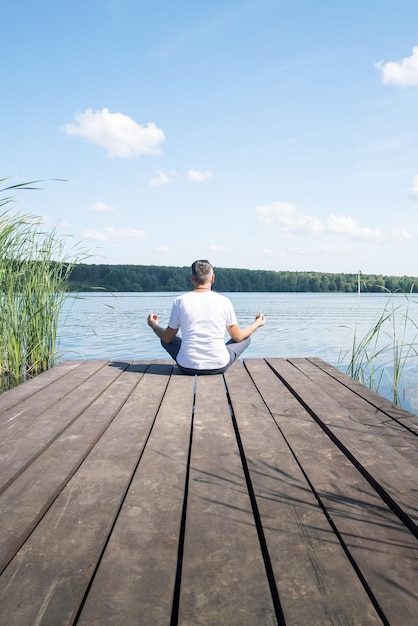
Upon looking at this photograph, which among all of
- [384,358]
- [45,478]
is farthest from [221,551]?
[384,358]

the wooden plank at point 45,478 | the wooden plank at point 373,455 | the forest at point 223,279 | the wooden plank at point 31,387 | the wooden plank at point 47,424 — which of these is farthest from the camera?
the forest at point 223,279

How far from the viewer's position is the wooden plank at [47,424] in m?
2.21

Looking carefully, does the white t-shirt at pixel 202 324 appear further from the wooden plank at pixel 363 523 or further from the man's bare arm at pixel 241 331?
the wooden plank at pixel 363 523

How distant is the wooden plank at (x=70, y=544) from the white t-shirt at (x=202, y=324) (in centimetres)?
167

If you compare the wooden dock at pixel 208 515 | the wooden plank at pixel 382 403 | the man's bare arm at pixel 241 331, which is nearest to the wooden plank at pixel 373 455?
the wooden dock at pixel 208 515

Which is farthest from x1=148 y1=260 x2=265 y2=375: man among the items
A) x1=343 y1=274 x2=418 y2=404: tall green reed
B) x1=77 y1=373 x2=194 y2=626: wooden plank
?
x1=77 y1=373 x2=194 y2=626: wooden plank

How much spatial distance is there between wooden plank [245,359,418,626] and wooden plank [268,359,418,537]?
Answer: 0.10ft

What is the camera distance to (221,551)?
4.79 ft

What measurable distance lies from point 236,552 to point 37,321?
161 inches

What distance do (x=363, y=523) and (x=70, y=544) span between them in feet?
3.07

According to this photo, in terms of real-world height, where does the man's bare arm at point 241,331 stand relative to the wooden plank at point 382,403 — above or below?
above

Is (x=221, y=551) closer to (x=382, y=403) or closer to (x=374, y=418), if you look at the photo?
(x=374, y=418)

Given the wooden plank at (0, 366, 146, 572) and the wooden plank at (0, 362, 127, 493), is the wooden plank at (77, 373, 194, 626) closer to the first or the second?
the wooden plank at (0, 366, 146, 572)

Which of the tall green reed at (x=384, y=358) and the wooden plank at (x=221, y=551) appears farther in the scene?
the tall green reed at (x=384, y=358)
